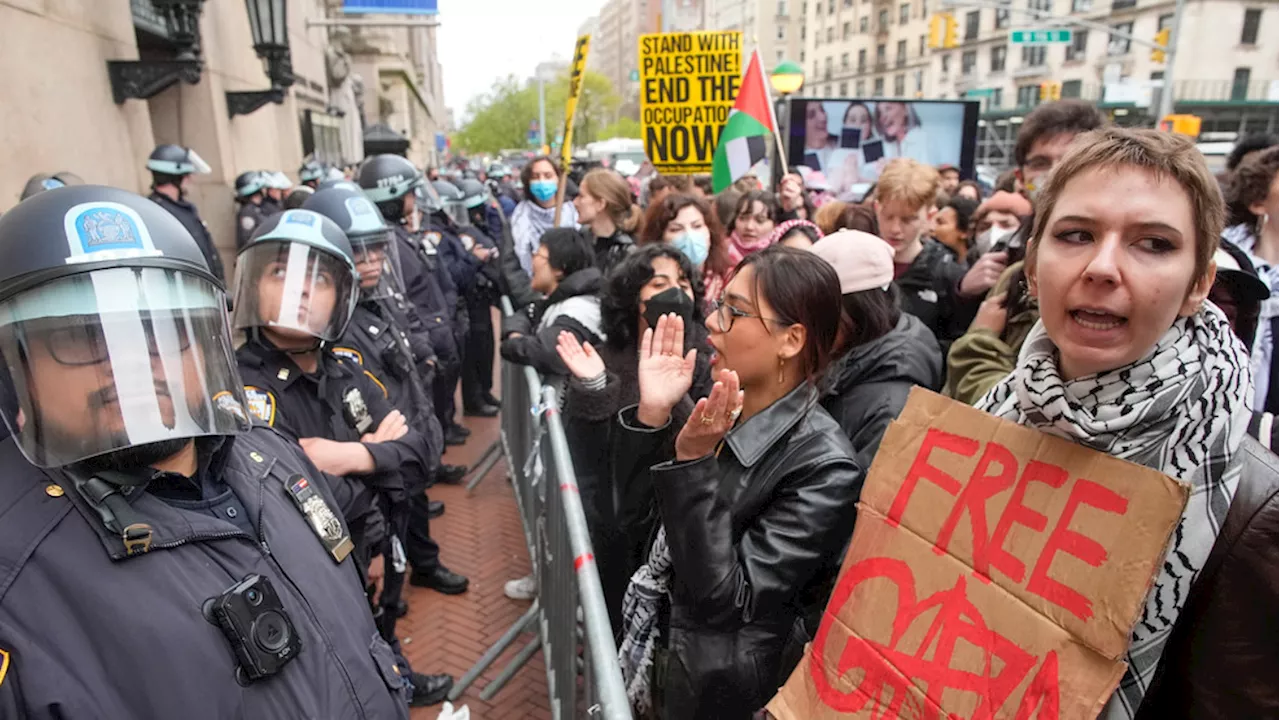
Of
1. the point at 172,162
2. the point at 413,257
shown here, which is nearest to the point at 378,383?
the point at 413,257

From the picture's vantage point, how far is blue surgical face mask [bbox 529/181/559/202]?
6.77 meters

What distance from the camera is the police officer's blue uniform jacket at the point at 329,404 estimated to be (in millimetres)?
2371

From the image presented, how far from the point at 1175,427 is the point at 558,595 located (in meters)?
2.12

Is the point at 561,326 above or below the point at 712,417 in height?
below

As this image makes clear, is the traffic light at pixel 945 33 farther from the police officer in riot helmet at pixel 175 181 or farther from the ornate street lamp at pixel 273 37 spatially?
the police officer in riot helmet at pixel 175 181

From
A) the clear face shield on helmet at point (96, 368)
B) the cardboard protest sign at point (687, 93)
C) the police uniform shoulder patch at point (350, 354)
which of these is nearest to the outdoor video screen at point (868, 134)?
the cardboard protest sign at point (687, 93)

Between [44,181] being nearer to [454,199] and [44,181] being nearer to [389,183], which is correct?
[389,183]

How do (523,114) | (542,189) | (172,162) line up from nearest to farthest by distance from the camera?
(172,162) < (542,189) < (523,114)

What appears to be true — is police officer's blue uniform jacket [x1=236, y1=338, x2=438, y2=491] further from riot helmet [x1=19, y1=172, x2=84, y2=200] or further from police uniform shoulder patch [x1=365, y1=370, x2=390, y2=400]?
riot helmet [x1=19, y1=172, x2=84, y2=200]

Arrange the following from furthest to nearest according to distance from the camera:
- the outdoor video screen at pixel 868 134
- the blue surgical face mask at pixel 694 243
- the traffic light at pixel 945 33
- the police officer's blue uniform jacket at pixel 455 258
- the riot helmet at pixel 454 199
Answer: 1. the traffic light at pixel 945 33
2. the outdoor video screen at pixel 868 134
3. the riot helmet at pixel 454 199
4. the police officer's blue uniform jacket at pixel 455 258
5. the blue surgical face mask at pixel 694 243

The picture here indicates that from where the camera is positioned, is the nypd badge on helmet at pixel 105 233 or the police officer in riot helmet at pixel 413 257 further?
the police officer in riot helmet at pixel 413 257

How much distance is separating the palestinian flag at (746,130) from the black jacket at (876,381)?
3.71 meters

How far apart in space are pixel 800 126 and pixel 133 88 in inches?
293

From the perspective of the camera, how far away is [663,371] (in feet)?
7.04
